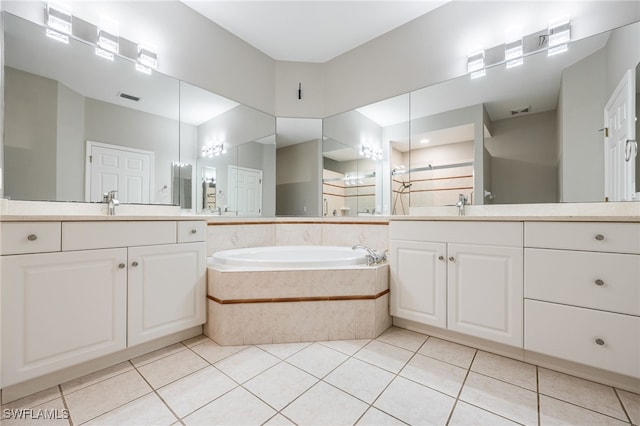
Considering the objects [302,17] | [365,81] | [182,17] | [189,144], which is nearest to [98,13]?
[182,17]

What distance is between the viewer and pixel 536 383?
4.44 ft

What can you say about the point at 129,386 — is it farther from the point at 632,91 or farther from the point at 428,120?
the point at 632,91

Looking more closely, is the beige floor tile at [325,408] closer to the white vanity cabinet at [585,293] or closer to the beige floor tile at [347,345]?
the beige floor tile at [347,345]

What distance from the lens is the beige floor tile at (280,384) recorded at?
1230 millimetres

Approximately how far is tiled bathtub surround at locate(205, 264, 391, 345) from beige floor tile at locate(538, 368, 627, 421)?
0.93 metres

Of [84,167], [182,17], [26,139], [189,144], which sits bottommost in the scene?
[84,167]

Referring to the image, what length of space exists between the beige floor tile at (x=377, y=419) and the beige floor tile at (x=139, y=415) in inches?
31.1

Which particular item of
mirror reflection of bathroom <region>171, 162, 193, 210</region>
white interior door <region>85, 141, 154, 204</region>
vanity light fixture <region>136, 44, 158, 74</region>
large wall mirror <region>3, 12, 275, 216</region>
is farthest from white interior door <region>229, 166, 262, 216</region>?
vanity light fixture <region>136, 44, 158, 74</region>

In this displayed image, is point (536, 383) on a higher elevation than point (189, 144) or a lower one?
lower

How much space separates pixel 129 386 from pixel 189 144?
175 centimetres

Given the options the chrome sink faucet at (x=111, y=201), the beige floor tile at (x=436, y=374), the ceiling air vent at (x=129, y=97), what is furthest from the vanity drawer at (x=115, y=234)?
the beige floor tile at (x=436, y=374)

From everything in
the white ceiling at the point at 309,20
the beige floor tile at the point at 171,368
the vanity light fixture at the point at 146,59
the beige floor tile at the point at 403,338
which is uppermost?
the white ceiling at the point at 309,20

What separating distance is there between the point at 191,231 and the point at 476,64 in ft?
8.15

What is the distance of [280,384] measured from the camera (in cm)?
133
